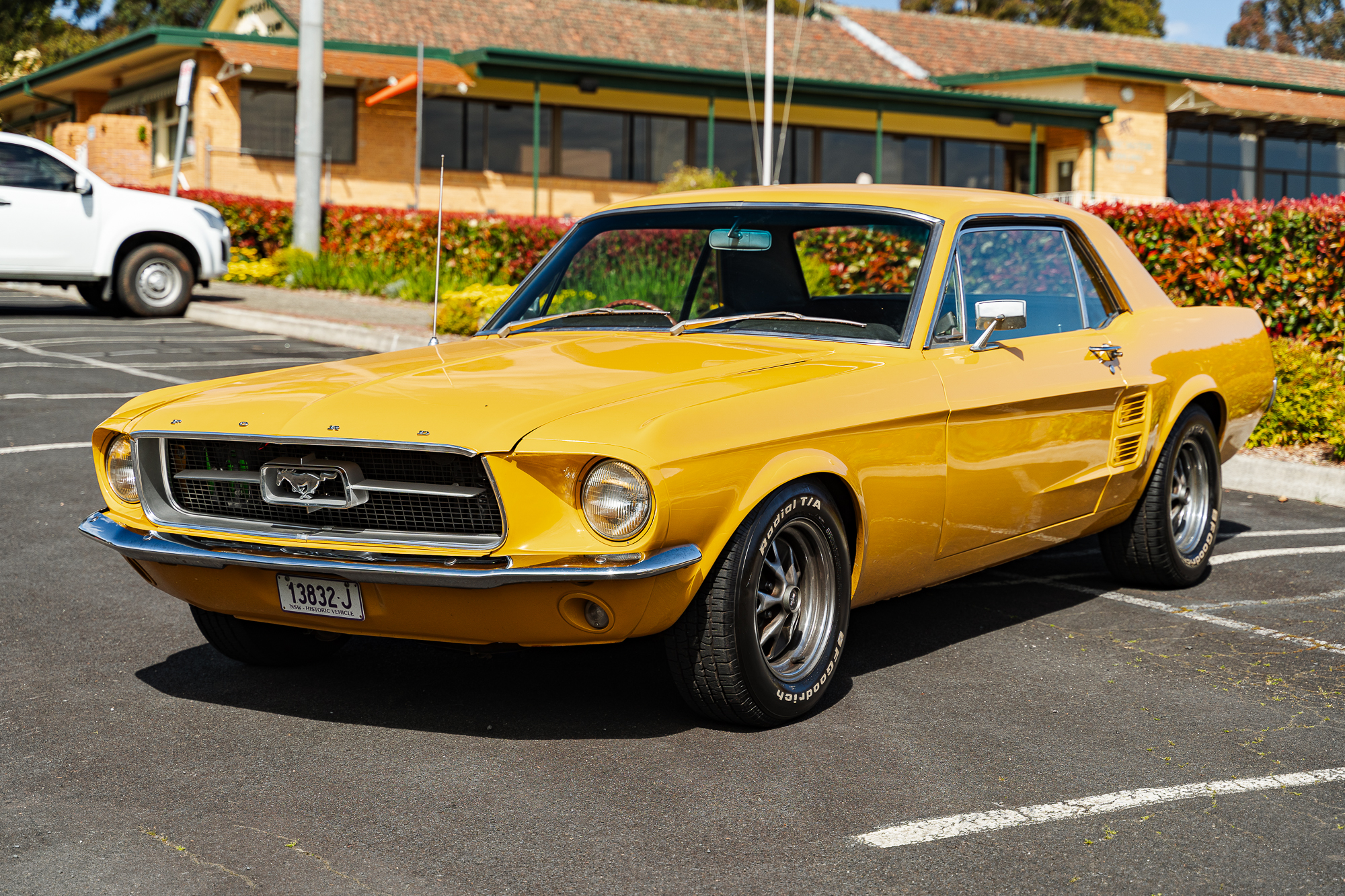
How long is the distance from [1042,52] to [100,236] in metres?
28.5

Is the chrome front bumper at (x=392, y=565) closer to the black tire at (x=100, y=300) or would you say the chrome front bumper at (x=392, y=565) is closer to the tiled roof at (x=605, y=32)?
the black tire at (x=100, y=300)

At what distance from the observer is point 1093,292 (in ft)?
19.7

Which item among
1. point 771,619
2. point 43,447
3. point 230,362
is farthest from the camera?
point 230,362

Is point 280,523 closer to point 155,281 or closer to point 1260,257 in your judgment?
point 1260,257

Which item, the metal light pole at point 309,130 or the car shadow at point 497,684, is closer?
the car shadow at point 497,684

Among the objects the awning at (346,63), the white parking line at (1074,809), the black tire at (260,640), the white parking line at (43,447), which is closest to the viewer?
the white parking line at (1074,809)

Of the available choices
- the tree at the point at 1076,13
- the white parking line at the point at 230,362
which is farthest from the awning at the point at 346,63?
the tree at the point at 1076,13

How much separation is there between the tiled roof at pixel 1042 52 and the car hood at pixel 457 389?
31922 millimetres

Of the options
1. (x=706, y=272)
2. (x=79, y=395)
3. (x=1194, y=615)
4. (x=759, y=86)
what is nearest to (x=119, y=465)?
(x=706, y=272)

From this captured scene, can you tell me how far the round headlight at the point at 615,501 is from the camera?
3768 millimetres

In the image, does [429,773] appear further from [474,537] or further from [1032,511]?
[1032,511]

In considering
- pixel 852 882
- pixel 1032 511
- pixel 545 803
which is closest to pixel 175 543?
pixel 545 803

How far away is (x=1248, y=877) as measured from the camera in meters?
3.28

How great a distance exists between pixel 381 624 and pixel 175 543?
71 cm
